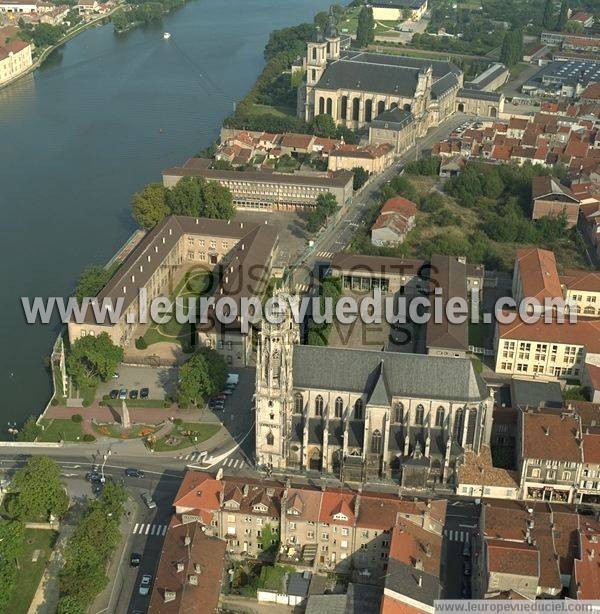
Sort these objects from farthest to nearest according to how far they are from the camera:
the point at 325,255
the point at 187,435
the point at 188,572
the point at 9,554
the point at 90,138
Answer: the point at 90,138, the point at 325,255, the point at 187,435, the point at 9,554, the point at 188,572

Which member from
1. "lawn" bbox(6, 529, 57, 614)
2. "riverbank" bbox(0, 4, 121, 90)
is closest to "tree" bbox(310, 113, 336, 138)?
"riverbank" bbox(0, 4, 121, 90)

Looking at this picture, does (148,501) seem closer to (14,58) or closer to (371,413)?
(371,413)

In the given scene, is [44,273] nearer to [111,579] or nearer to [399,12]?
[111,579]

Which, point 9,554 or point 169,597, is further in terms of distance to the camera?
point 9,554

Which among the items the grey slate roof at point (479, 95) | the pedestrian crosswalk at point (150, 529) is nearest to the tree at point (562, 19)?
the grey slate roof at point (479, 95)

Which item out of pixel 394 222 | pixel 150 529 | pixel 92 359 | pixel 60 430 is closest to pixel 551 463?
pixel 150 529

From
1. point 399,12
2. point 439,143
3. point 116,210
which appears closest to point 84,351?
point 116,210

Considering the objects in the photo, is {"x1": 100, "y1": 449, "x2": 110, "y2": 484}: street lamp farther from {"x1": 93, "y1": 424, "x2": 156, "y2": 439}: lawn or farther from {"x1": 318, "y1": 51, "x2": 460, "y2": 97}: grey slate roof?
{"x1": 318, "y1": 51, "x2": 460, "y2": 97}: grey slate roof
